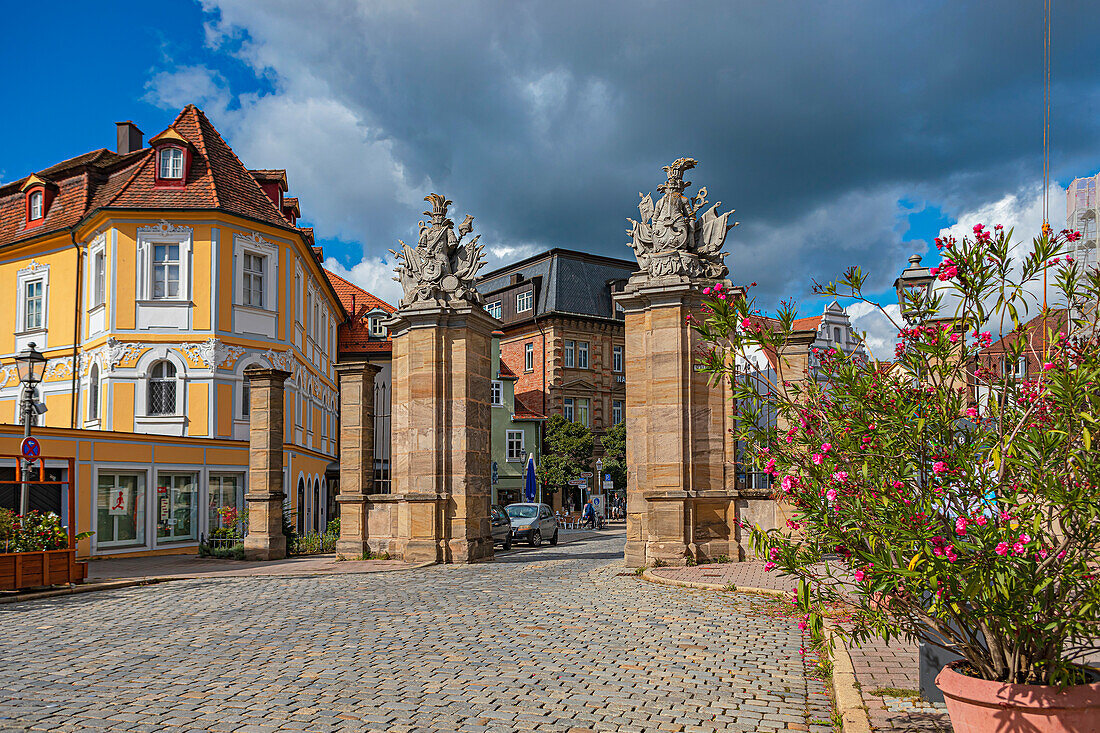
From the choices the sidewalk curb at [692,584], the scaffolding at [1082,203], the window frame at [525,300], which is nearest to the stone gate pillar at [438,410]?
the sidewalk curb at [692,584]

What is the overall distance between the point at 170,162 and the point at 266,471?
13792 millimetres

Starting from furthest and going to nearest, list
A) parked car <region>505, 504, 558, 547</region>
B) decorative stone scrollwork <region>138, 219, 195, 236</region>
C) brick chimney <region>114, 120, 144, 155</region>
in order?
brick chimney <region>114, 120, 144, 155</region> < decorative stone scrollwork <region>138, 219, 195, 236</region> < parked car <region>505, 504, 558, 547</region>

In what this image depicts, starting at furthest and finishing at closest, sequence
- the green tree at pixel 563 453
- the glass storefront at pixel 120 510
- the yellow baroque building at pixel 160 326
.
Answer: the green tree at pixel 563 453, the yellow baroque building at pixel 160 326, the glass storefront at pixel 120 510

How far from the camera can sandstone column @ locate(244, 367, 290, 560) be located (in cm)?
2089

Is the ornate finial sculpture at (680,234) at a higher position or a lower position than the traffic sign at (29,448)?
higher

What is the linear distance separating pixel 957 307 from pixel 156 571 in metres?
18.1

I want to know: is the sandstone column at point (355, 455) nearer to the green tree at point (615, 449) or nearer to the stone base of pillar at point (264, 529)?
the stone base of pillar at point (264, 529)

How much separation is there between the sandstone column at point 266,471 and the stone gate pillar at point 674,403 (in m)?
8.89

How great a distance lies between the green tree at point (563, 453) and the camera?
162 feet

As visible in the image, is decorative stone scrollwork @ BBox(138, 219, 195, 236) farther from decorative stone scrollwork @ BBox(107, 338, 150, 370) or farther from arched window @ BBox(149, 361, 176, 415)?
arched window @ BBox(149, 361, 176, 415)

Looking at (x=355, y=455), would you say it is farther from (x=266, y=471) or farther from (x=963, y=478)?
(x=963, y=478)

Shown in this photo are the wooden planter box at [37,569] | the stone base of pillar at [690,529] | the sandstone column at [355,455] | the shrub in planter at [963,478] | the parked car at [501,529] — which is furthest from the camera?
the parked car at [501,529]

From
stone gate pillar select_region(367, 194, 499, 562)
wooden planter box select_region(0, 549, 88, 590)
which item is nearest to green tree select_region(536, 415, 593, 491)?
stone gate pillar select_region(367, 194, 499, 562)

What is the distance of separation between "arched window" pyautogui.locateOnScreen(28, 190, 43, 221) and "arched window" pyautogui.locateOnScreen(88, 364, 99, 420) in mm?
8426
